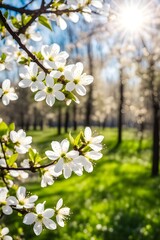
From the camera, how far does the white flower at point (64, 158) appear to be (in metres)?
2.00

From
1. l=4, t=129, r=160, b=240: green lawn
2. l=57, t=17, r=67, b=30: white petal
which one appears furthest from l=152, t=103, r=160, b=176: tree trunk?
l=57, t=17, r=67, b=30: white petal

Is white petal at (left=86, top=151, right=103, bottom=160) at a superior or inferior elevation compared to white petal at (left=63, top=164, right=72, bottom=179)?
superior

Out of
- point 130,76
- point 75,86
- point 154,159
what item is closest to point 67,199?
point 154,159

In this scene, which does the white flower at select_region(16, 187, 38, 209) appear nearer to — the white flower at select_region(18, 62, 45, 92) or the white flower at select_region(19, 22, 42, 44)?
the white flower at select_region(18, 62, 45, 92)

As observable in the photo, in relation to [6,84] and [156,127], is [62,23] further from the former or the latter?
[156,127]

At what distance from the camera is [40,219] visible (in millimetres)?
2199

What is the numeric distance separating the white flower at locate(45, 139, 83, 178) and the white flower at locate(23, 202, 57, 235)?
32 centimetres

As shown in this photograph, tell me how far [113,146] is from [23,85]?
2359 cm

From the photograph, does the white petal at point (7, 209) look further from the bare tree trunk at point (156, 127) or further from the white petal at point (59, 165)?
the bare tree trunk at point (156, 127)

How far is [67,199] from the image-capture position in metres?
10.9

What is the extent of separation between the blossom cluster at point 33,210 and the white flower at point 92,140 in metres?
0.42

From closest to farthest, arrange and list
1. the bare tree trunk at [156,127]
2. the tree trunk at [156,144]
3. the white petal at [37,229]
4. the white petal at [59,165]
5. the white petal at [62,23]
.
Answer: the white petal at [59,165]
the white petal at [37,229]
the white petal at [62,23]
the bare tree trunk at [156,127]
the tree trunk at [156,144]

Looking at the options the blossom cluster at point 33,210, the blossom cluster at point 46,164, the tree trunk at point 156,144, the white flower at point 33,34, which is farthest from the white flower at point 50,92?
the tree trunk at point 156,144

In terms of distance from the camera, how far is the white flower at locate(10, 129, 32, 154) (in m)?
2.45
